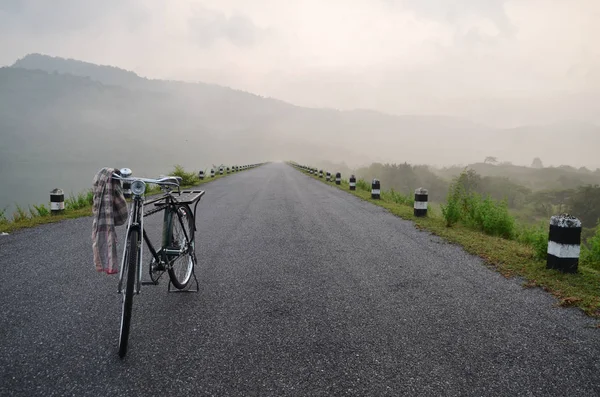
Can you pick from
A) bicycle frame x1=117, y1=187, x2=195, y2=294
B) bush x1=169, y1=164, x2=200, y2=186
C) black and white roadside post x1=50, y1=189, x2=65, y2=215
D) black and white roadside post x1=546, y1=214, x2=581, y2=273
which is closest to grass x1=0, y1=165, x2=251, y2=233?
black and white roadside post x1=50, y1=189, x2=65, y2=215

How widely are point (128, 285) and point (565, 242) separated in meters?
5.32

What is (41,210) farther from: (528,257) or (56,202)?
(528,257)

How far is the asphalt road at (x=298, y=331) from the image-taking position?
2.21 metres

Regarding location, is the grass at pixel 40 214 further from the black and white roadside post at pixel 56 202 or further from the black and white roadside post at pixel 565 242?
the black and white roadside post at pixel 565 242

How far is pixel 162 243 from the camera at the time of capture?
11.1 ft

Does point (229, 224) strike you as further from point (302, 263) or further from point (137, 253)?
point (137, 253)

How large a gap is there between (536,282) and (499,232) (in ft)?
12.5

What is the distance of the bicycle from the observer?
2596 millimetres

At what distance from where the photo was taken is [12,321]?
9.95 ft

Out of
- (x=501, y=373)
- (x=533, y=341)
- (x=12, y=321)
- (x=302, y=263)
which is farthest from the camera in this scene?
(x=302, y=263)

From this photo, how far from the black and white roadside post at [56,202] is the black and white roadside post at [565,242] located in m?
11.2

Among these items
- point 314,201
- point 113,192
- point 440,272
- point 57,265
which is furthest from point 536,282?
point 314,201

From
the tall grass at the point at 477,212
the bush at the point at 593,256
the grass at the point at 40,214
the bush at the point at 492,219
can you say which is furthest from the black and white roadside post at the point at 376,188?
the grass at the point at 40,214

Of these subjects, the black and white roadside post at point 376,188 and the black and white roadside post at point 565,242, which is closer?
the black and white roadside post at point 565,242
